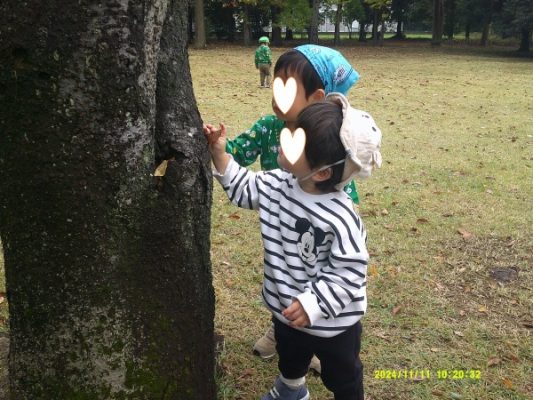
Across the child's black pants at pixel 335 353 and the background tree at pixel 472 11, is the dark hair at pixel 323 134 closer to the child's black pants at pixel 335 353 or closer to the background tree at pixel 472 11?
the child's black pants at pixel 335 353

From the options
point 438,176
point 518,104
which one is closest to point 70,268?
point 438,176

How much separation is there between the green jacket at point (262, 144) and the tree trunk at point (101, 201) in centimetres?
78

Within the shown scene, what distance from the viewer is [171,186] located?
1.79m

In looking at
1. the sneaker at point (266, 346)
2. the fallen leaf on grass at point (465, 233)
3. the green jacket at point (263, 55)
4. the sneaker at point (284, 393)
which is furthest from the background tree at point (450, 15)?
the sneaker at point (284, 393)

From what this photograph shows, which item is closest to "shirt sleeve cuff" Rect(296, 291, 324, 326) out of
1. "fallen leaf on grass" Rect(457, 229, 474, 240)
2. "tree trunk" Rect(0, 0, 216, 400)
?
"tree trunk" Rect(0, 0, 216, 400)

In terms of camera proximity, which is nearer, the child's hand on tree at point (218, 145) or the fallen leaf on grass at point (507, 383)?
the child's hand on tree at point (218, 145)

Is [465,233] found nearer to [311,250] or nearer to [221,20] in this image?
[311,250]

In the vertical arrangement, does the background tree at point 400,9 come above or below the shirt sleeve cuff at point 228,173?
above

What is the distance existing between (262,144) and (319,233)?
0.94 metres

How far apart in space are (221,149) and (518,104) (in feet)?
37.7

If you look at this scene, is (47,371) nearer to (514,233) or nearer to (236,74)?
(514,233)

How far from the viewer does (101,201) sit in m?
1.61

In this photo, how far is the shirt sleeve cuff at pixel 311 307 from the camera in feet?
6.05

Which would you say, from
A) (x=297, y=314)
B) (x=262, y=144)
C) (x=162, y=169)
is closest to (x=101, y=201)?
(x=162, y=169)
